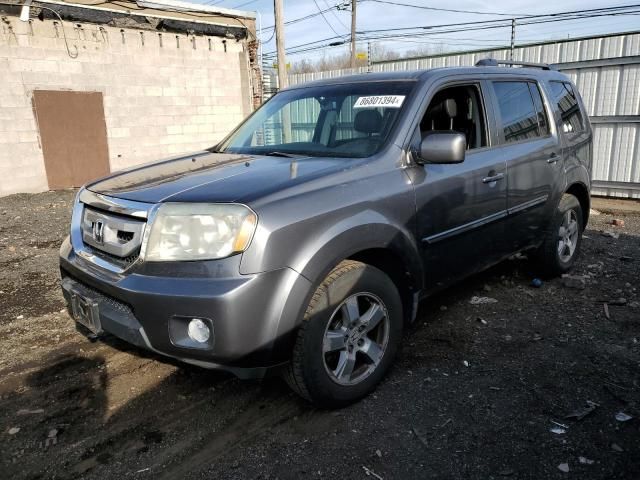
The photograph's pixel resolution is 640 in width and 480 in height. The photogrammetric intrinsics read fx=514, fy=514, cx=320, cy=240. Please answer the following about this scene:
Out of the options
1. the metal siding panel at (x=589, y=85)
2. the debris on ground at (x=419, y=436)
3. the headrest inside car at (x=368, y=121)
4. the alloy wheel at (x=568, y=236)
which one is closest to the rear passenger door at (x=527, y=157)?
the alloy wheel at (x=568, y=236)

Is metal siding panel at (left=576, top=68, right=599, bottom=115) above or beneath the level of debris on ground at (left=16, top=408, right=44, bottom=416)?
above

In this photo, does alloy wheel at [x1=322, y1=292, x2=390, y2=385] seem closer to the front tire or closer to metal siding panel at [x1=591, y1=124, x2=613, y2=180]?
the front tire

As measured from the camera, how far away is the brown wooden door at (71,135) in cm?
1046

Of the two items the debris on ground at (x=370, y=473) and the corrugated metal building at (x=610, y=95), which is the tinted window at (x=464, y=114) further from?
the corrugated metal building at (x=610, y=95)

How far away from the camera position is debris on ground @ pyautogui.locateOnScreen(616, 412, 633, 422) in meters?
2.77

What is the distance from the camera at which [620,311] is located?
4.27 metres

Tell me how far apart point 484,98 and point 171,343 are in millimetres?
2828

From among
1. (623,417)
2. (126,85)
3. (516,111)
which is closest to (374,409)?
(623,417)

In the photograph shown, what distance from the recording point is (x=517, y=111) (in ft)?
13.6

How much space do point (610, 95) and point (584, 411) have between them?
307 inches

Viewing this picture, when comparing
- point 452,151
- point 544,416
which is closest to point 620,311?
point 544,416

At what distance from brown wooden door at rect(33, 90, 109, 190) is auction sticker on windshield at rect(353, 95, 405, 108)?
9.16 meters

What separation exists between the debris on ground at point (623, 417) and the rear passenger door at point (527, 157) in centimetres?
156

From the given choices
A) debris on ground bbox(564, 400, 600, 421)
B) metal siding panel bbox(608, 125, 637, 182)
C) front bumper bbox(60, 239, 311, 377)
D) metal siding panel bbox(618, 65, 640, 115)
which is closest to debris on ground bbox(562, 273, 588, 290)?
debris on ground bbox(564, 400, 600, 421)
